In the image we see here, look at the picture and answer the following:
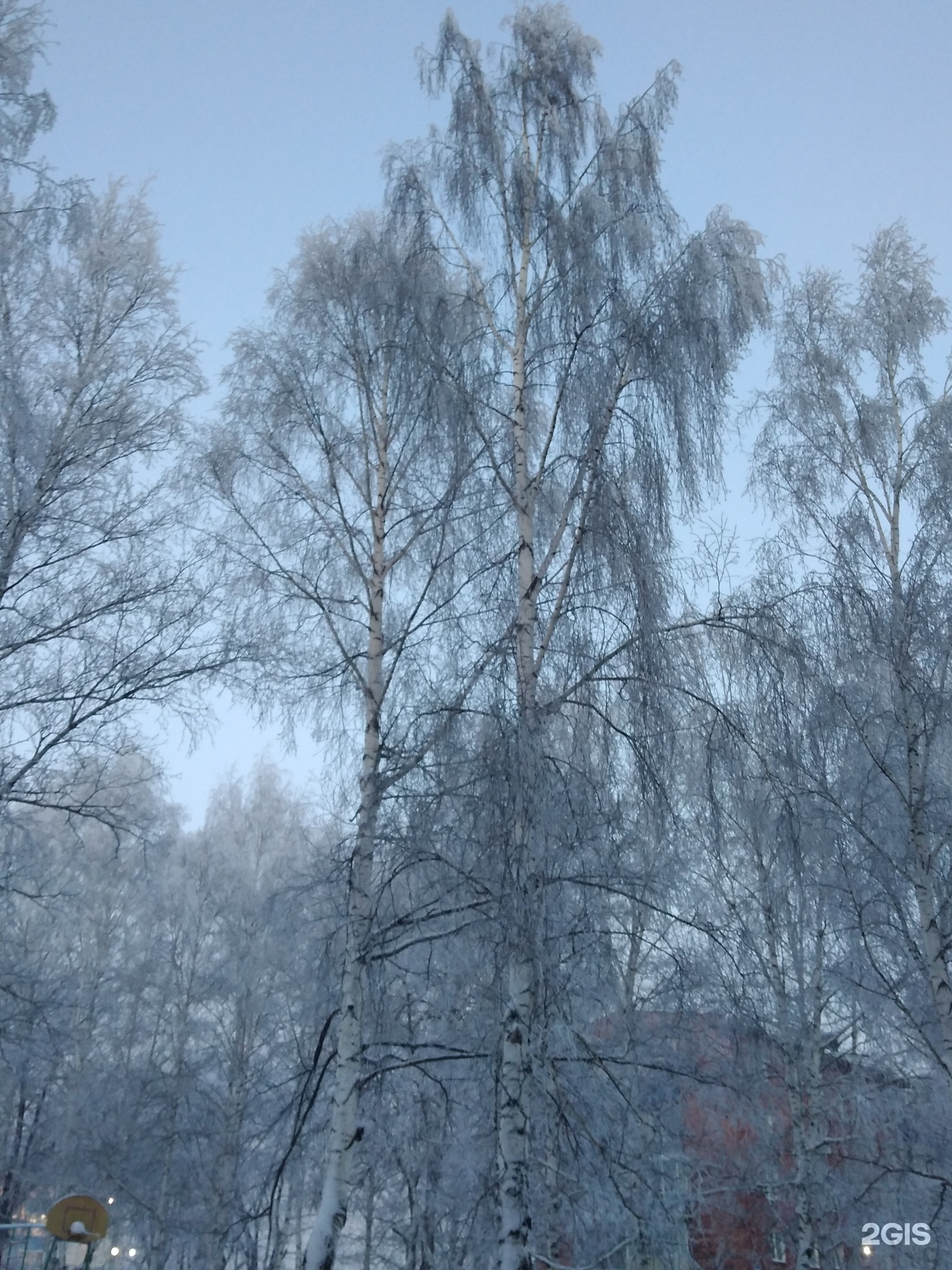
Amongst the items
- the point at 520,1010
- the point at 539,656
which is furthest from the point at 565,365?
the point at 520,1010

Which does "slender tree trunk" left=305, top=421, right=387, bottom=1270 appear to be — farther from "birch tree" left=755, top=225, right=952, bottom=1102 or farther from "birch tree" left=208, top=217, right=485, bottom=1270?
"birch tree" left=755, top=225, right=952, bottom=1102

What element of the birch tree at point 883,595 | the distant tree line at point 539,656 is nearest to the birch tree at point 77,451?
the distant tree line at point 539,656

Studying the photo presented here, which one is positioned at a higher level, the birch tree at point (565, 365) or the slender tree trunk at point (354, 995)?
the birch tree at point (565, 365)

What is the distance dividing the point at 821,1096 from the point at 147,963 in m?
13.3

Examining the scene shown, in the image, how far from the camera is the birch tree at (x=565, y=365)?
568cm

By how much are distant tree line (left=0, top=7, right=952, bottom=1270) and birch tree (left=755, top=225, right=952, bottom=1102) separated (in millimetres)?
50

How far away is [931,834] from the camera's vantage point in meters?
8.80

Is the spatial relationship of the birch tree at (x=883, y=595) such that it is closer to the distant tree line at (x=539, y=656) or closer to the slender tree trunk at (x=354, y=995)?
the distant tree line at (x=539, y=656)

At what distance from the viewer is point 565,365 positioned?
7039 mm

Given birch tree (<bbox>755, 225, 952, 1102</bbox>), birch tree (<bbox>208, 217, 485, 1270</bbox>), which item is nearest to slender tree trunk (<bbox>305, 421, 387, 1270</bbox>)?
birch tree (<bbox>208, 217, 485, 1270</bbox>)

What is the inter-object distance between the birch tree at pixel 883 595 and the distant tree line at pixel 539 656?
50 mm

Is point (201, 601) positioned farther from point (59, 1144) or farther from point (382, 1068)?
point (59, 1144)

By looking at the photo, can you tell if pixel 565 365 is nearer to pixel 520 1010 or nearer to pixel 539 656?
pixel 539 656

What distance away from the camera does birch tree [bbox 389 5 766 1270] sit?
18.6 feet
